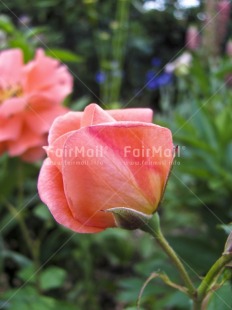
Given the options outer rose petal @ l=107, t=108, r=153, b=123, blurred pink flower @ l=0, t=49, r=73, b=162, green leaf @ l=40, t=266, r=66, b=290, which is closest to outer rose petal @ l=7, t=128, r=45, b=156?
blurred pink flower @ l=0, t=49, r=73, b=162

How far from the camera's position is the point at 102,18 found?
9.91 ft

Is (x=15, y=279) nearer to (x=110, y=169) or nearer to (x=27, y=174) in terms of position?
(x=27, y=174)

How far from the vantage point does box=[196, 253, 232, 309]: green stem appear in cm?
29

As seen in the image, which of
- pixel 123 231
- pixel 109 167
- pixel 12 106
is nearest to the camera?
pixel 109 167

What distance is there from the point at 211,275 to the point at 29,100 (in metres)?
0.49

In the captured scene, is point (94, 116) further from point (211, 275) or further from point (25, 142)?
point (25, 142)

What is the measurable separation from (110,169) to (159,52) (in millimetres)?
4120

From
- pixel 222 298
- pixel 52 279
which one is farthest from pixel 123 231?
pixel 222 298

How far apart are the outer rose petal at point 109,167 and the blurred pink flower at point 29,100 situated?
0.43m

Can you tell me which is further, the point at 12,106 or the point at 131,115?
the point at 12,106

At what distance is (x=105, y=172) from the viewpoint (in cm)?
29

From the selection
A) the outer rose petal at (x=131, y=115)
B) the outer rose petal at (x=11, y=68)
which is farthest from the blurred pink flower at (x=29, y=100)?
the outer rose petal at (x=131, y=115)

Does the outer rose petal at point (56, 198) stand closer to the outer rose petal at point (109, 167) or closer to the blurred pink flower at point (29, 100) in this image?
the outer rose petal at point (109, 167)

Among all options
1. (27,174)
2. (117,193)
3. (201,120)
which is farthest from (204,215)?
(117,193)
